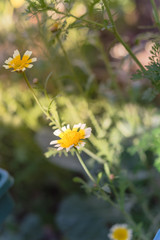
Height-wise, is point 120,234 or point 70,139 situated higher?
point 70,139

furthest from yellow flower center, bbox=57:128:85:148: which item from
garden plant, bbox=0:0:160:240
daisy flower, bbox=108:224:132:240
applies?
daisy flower, bbox=108:224:132:240

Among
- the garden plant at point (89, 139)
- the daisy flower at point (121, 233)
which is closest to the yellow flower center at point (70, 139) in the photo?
the garden plant at point (89, 139)

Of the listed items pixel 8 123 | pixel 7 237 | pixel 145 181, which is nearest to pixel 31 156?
pixel 8 123

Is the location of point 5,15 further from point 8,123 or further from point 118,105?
point 118,105

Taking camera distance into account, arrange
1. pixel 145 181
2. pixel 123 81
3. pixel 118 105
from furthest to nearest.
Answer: pixel 123 81
pixel 118 105
pixel 145 181

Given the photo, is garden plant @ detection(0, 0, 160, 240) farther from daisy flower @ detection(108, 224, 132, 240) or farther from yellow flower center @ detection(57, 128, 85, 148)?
yellow flower center @ detection(57, 128, 85, 148)

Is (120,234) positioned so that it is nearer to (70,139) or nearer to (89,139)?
(89,139)

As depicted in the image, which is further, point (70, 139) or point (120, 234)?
point (120, 234)

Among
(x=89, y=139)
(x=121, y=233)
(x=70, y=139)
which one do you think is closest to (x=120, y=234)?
(x=121, y=233)
